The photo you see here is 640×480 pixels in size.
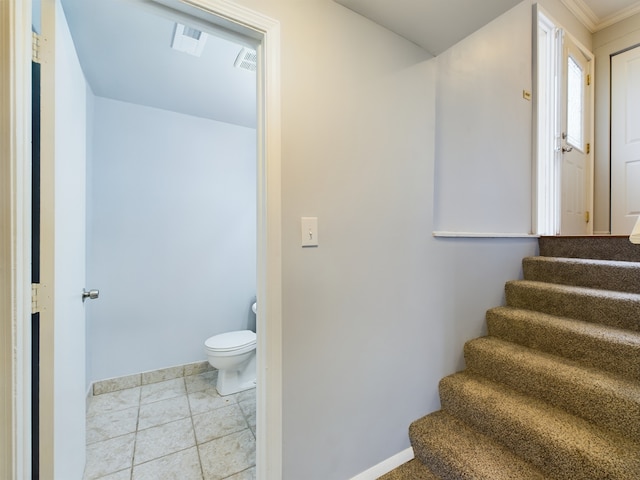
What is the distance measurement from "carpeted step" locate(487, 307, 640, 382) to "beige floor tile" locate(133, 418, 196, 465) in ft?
6.93

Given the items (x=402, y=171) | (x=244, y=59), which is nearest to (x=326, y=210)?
(x=402, y=171)

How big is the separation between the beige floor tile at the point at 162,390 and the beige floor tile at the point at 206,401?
0.47ft

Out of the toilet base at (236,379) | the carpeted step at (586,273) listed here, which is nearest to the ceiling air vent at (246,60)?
the toilet base at (236,379)

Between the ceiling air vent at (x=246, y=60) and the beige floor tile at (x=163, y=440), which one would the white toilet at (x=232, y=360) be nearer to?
the beige floor tile at (x=163, y=440)

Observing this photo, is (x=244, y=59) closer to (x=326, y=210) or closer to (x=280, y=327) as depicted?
(x=326, y=210)

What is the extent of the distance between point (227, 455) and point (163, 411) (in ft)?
2.38

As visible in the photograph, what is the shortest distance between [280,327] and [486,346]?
137 cm

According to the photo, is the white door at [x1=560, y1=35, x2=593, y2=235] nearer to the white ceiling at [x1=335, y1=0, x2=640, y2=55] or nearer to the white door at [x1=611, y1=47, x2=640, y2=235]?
the white door at [x1=611, y1=47, x2=640, y2=235]

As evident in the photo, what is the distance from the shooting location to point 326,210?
1.21 m

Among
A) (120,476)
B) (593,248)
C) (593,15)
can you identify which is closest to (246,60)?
(120,476)

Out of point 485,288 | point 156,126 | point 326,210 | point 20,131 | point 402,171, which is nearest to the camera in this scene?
point 20,131

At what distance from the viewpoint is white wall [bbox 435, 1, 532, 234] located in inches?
67.9

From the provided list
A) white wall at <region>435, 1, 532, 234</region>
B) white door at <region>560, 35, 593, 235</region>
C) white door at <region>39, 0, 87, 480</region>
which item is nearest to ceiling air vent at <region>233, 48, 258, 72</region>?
white door at <region>39, 0, 87, 480</region>

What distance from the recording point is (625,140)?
114 inches
